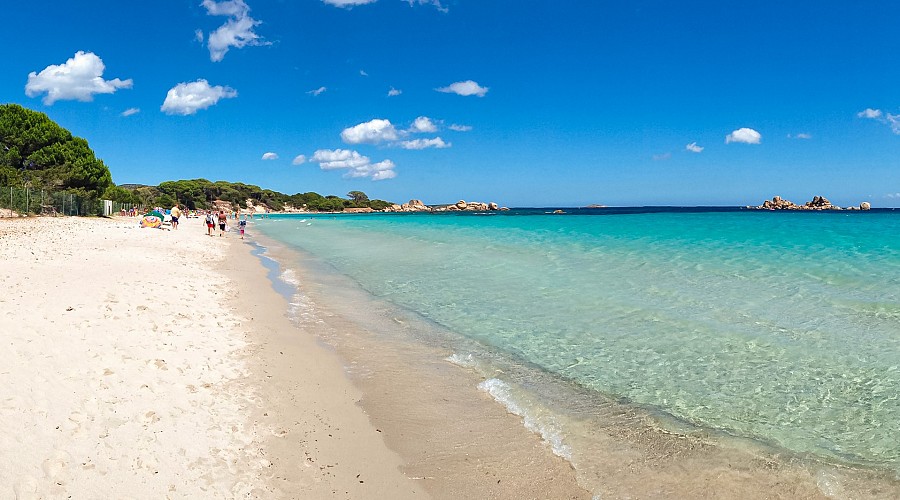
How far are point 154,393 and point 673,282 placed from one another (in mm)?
12538

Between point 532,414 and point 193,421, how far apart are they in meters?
3.25

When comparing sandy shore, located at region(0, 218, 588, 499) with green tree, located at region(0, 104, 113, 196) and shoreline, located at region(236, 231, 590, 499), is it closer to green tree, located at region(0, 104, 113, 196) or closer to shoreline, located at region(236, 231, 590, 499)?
shoreline, located at region(236, 231, 590, 499)

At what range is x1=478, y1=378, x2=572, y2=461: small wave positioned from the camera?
4.45 meters

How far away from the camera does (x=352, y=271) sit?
16.5 meters

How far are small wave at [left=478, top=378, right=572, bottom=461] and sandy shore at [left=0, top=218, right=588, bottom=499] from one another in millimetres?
147

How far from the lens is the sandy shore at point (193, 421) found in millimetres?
3439

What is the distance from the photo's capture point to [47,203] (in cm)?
3334

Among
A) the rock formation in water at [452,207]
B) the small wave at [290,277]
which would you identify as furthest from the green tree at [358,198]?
the small wave at [290,277]

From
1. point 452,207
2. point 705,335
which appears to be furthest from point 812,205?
point 705,335

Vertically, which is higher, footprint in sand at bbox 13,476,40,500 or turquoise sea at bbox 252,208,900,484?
footprint in sand at bbox 13,476,40,500

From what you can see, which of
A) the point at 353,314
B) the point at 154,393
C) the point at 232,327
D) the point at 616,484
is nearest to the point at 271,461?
the point at 154,393

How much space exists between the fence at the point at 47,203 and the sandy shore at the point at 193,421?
28.5 metres

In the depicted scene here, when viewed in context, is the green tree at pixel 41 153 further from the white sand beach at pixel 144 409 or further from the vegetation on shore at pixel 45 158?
the white sand beach at pixel 144 409

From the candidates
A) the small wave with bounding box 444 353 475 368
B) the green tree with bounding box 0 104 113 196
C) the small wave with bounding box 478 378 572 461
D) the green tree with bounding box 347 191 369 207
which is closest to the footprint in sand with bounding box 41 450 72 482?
the small wave with bounding box 478 378 572 461
